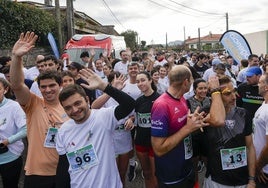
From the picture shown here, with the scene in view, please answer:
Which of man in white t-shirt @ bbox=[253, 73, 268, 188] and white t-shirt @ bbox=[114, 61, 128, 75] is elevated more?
white t-shirt @ bbox=[114, 61, 128, 75]

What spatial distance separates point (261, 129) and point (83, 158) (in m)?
1.96

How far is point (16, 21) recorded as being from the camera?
13562mm

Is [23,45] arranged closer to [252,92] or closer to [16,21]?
[252,92]

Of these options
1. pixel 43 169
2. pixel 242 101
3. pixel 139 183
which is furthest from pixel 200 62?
Answer: pixel 43 169

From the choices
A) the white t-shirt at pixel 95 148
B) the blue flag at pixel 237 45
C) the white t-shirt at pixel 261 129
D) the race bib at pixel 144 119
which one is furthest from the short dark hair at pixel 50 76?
the blue flag at pixel 237 45

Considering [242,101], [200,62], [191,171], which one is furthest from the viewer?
[200,62]

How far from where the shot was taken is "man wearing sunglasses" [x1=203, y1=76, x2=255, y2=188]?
2.92 metres

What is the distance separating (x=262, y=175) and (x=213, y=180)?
623 mm

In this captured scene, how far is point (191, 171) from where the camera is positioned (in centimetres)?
314

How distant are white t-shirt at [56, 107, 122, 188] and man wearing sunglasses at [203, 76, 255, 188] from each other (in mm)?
998

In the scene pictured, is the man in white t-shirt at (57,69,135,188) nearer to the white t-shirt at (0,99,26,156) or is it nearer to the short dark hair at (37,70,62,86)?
the short dark hair at (37,70,62,86)

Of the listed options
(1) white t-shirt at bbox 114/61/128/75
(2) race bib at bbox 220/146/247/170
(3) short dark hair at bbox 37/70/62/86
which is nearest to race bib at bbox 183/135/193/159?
(2) race bib at bbox 220/146/247/170

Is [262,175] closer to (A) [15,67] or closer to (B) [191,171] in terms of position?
(B) [191,171]

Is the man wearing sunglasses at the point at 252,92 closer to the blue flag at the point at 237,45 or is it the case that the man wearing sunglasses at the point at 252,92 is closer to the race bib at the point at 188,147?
the race bib at the point at 188,147
